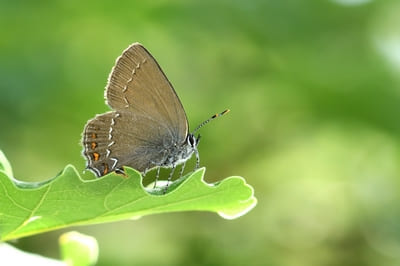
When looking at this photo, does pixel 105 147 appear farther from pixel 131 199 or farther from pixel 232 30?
pixel 232 30

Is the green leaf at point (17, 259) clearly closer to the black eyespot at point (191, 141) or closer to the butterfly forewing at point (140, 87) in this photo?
the butterfly forewing at point (140, 87)

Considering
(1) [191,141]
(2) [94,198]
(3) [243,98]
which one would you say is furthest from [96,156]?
(3) [243,98]

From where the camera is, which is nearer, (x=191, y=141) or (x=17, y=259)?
(x=17, y=259)

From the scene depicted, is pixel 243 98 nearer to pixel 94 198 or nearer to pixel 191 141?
pixel 191 141

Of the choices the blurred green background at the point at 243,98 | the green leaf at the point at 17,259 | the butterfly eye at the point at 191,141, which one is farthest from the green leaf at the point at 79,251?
the blurred green background at the point at 243,98

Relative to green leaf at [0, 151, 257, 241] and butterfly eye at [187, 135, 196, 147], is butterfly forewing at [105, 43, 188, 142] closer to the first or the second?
butterfly eye at [187, 135, 196, 147]

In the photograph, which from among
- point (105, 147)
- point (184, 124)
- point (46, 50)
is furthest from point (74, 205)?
point (46, 50)

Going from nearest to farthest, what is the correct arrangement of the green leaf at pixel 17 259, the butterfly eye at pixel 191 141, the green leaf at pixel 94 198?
the green leaf at pixel 94 198 < the green leaf at pixel 17 259 < the butterfly eye at pixel 191 141
